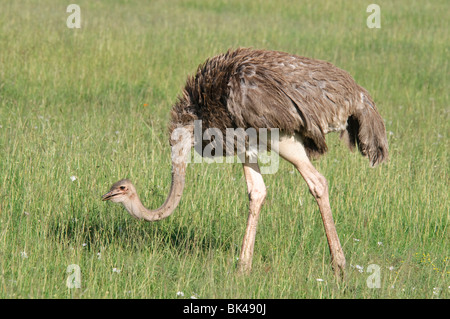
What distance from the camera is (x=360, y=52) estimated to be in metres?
11.9

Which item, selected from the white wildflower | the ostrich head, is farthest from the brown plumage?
the white wildflower

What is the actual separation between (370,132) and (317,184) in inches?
20.8

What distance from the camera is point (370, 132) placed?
491 cm

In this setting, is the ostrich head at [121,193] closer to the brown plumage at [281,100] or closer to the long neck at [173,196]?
the long neck at [173,196]

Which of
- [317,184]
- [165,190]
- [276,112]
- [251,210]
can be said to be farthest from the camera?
[165,190]

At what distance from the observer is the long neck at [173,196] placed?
4.59 m

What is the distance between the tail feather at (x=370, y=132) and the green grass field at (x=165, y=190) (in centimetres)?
71

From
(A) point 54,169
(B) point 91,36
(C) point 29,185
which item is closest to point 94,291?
(C) point 29,185

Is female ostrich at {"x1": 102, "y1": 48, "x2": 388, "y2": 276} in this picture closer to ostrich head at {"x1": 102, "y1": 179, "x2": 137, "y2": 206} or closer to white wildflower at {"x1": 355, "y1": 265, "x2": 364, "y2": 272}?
ostrich head at {"x1": 102, "y1": 179, "x2": 137, "y2": 206}

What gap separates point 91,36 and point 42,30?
30.6 inches

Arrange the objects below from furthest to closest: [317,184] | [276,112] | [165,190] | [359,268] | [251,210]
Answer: [165,190] → [251,210] → [317,184] → [359,268] → [276,112]

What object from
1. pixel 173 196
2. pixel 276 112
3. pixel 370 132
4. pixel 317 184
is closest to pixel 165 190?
pixel 173 196

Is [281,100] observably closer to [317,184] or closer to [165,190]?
[317,184]

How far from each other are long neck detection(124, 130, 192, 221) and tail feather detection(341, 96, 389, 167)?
3.95 ft
